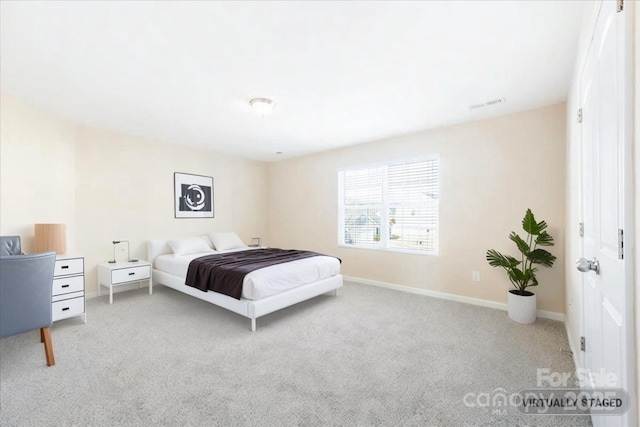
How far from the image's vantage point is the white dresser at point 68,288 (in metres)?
2.76

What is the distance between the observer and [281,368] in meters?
2.10

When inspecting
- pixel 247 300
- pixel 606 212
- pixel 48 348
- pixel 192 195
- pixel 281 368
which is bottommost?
pixel 281 368

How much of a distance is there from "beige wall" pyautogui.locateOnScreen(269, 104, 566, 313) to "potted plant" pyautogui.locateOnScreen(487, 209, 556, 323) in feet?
0.60

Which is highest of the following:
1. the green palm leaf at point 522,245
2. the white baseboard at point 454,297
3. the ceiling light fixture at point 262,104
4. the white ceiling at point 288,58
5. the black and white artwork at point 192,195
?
the white ceiling at point 288,58

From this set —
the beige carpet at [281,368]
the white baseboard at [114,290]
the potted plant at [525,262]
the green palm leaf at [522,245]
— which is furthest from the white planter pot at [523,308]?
the white baseboard at [114,290]

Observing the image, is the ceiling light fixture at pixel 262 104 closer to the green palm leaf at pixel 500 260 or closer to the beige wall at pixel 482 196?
the beige wall at pixel 482 196

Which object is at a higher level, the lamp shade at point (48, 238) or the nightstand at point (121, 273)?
the lamp shade at point (48, 238)

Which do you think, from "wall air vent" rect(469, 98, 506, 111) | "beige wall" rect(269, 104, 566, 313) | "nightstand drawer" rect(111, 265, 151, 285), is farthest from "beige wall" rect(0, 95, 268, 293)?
"wall air vent" rect(469, 98, 506, 111)

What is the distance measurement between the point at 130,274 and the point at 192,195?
1649mm

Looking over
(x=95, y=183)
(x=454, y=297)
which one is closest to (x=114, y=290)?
(x=95, y=183)

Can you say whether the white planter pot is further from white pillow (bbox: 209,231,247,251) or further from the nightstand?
the nightstand

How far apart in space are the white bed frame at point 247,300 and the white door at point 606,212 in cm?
244

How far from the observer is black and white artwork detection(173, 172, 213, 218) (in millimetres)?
4678

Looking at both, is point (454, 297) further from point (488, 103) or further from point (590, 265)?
point (590, 265)
